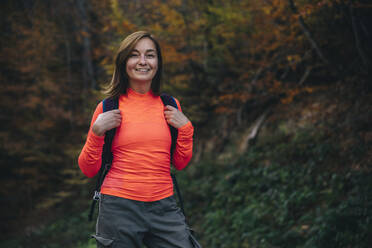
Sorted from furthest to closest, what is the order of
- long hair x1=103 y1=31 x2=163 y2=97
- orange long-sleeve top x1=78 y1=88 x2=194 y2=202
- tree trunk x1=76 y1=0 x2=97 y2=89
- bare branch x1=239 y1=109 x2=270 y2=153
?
tree trunk x1=76 y1=0 x2=97 y2=89, bare branch x1=239 y1=109 x2=270 y2=153, long hair x1=103 y1=31 x2=163 y2=97, orange long-sleeve top x1=78 y1=88 x2=194 y2=202

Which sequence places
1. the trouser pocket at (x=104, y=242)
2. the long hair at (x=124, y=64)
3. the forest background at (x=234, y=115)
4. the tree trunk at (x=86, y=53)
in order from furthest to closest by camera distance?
the tree trunk at (x=86, y=53), the forest background at (x=234, y=115), the long hair at (x=124, y=64), the trouser pocket at (x=104, y=242)

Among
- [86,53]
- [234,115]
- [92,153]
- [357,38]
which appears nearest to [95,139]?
[92,153]

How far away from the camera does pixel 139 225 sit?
6.88 ft

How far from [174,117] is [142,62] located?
0.47 metres

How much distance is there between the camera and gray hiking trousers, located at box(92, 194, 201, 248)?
205 centimetres

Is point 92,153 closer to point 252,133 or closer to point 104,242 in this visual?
point 104,242

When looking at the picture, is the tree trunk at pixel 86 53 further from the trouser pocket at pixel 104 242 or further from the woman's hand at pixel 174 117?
the trouser pocket at pixel 104 242

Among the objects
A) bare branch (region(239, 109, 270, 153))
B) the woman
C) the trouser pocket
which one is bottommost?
bare branch (region(239, 109, 270, 153))

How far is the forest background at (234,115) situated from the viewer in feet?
16.9

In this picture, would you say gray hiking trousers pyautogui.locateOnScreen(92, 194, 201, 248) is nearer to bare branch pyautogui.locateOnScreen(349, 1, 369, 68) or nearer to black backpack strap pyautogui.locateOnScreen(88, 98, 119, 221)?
black backpack strap pyautogui.locateOnScreen(88, 98, 119, 221)

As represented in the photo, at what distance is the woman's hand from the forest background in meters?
2.69

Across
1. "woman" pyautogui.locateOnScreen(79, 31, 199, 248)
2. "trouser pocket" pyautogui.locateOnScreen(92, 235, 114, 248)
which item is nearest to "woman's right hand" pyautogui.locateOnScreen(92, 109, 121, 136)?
"woman" pyautogui.locateOnScreen(79, 31, 199, 248)

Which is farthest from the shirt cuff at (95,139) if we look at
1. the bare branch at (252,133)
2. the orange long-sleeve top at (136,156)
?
the bare branch at (252,133)

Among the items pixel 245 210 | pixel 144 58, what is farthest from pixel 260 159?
pixel 144 58
